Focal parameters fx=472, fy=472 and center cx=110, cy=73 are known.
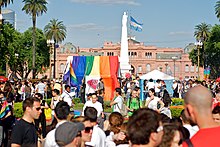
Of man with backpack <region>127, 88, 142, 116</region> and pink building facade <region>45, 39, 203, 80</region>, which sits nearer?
man with backpack <region>127, 88, 142, 116</region>

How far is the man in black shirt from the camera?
607cm

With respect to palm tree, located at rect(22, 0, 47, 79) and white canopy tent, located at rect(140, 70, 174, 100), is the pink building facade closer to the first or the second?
palm tree, located at rect(22, 0, 47, 79)

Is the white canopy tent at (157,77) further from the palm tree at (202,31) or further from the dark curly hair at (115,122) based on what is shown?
the palm tree at (202,31)

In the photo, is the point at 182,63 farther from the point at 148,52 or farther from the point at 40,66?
the point at 40,66

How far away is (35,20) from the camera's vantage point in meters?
61.6

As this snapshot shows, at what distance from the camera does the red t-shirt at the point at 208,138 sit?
3.66 metres

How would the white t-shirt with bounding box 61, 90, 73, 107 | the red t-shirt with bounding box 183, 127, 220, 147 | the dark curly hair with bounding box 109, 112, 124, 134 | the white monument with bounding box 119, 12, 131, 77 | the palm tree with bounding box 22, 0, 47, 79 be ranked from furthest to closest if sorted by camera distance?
1. the palm tree with bounding box 22, 0, 47, 79
2. the white monument with bounding box 119, 12, 131, 77
3. the white t-shirt with bounding box 61, 90, 73, 107
4. the dark curly hair with bounding box 109, 112, 124, 134
5. the red t-shirt with bounding box 183, 127, 220, 147

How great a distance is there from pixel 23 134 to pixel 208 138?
3.10m

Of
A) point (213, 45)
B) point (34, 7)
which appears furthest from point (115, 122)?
point (213, 45)

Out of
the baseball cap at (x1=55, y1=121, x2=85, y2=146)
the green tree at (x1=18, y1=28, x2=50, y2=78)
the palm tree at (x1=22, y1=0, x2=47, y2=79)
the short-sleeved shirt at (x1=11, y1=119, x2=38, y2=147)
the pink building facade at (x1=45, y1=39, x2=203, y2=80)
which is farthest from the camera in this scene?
the pink building facade at (x1=45, y1=39, x2=203, y2=80)

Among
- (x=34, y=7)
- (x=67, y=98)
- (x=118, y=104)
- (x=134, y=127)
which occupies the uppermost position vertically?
(x=34, y=7)

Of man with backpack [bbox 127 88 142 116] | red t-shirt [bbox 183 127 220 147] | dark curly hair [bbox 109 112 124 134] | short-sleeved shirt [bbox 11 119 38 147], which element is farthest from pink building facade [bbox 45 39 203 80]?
red t-shirt [bbox 183 127 220 147]

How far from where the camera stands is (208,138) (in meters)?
3.67

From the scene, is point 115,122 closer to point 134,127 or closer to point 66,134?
point 66,134
